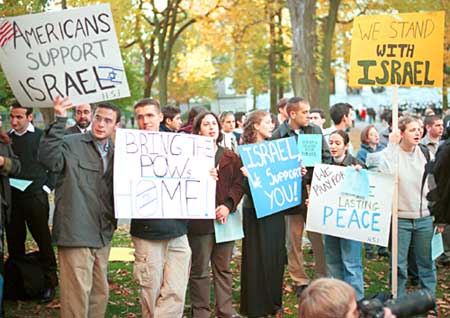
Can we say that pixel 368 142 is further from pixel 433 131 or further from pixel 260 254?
pixel 260 254

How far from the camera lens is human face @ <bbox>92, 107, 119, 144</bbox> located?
5.37 meters

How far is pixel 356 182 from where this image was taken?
6777mm

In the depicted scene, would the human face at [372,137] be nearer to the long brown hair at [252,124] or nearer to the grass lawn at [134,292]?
the grass lawn at [134,292]

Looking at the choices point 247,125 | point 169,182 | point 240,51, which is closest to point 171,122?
point 247,125

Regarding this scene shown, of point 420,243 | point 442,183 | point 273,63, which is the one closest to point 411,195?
point 420,243

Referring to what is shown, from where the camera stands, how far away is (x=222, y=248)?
21.1ft

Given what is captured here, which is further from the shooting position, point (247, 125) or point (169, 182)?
point (247, 125)

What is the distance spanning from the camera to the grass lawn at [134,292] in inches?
265

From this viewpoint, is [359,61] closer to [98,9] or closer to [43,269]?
[98,9]

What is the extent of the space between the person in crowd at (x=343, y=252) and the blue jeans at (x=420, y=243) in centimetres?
43

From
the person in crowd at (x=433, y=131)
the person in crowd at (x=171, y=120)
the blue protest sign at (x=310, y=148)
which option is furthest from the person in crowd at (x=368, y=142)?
the person in crowd at (x=171, y=120)

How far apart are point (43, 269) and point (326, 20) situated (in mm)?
18054

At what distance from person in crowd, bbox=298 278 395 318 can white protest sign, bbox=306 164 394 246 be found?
3.63 m

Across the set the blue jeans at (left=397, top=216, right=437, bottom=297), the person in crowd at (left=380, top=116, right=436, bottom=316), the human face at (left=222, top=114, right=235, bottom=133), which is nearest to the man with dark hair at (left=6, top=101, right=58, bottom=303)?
the human face at (left=222, top=114, right=235, bottom=133)
